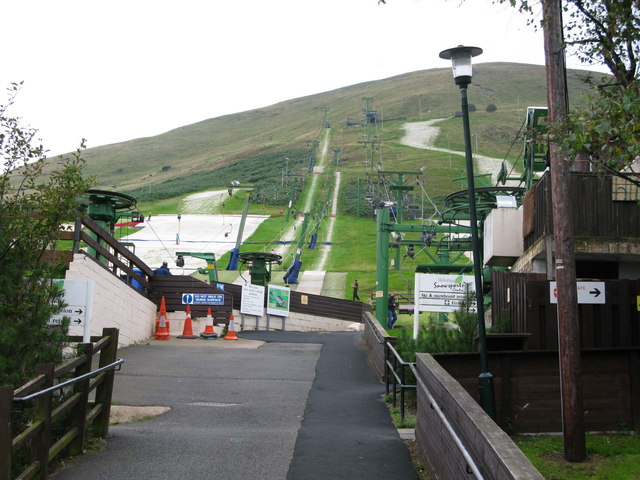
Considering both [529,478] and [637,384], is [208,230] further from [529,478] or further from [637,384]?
[529,478]

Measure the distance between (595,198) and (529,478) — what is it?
486 inches

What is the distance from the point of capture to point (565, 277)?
34.1 feet

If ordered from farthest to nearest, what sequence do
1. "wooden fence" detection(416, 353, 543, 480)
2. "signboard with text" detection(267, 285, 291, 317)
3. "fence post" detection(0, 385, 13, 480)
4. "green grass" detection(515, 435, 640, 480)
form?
"signboard with text" detection(267, 285, 291, 317), "green grass" detection(515, 435, 640, 480), "fence post" detection(0, 385, 13, 480), "wooden fence" detection(416, 353, 543, 480)

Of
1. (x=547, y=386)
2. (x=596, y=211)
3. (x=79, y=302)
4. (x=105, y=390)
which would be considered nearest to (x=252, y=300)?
(x=596, y=211)

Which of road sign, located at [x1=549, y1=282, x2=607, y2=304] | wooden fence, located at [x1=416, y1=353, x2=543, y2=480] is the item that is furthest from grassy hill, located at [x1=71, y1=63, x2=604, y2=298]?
wooden fence, located at [x1=416, y1=353, x2=543, y2=480]

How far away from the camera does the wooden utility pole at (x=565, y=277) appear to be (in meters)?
10.3

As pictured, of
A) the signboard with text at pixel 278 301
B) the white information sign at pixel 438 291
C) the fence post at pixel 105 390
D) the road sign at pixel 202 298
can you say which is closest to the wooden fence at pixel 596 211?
the white information sign at pixel 438 291

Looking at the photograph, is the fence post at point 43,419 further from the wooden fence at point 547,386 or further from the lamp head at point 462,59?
the lamp head at point 462,59

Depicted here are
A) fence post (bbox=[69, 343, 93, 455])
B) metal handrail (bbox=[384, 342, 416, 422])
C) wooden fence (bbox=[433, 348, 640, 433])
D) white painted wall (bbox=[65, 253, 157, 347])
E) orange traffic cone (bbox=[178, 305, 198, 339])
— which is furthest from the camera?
orange traffic cone (bbox=[178, 305, 198, 339])

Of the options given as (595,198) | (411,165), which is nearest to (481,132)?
(411,165)

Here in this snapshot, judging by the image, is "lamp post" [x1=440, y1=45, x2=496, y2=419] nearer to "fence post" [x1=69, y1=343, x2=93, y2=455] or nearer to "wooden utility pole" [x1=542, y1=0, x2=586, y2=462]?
"wooden utility pole" [x1=542, y1=0, x2=586, y2=462]

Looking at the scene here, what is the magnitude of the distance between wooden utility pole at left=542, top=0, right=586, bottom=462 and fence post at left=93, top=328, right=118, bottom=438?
6.00 metres

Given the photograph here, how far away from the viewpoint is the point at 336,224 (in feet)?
254

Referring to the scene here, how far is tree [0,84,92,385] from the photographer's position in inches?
282
